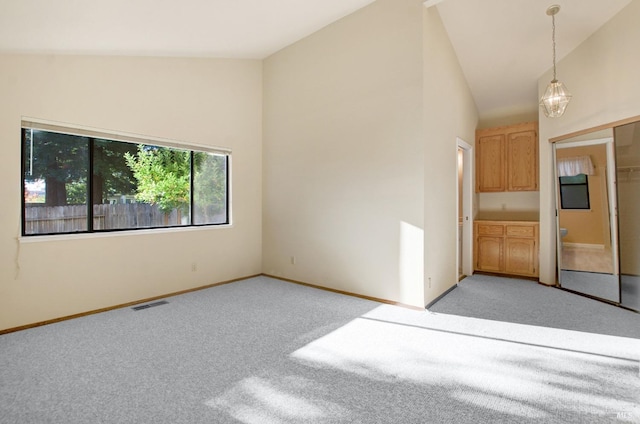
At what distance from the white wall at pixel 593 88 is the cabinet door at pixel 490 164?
73 cm

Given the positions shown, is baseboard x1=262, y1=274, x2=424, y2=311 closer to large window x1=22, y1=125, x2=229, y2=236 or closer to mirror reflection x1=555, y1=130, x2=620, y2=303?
large window x1=22, y1=125, x2=229, y2=236

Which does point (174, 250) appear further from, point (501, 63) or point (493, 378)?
point (501, 63)

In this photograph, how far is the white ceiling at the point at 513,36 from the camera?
12.6 ft

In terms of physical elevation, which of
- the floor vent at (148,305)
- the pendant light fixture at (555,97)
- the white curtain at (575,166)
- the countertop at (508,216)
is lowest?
the floor vent at (148,305)

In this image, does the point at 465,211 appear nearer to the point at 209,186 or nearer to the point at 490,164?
the point at 490,164

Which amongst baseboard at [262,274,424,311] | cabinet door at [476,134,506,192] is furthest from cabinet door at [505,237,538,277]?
baseboard at [262,274,424,311]

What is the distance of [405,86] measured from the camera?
3945 millimetres

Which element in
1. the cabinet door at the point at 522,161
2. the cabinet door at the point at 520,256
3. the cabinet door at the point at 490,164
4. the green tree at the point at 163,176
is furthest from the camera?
the cabinet door at the point at 490,164

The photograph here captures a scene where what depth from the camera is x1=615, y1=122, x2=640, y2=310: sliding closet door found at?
12.1ft

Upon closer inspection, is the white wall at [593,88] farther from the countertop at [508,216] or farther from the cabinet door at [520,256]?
the countertop at [508,216]

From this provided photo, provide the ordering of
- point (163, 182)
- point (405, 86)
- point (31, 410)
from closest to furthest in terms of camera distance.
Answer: point (31, 410), point (405, 86), point (163, 182)

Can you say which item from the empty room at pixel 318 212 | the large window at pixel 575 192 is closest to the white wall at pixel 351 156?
the empty room at pixel 318 212

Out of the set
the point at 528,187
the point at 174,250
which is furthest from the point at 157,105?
the point at 528,187

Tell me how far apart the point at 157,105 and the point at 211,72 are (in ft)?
3.45
